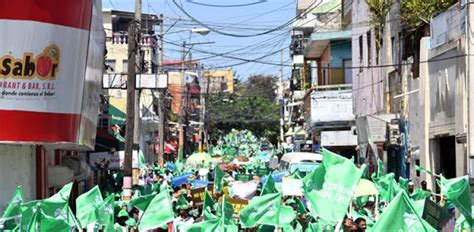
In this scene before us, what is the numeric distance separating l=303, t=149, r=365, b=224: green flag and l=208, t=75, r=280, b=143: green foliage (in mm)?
78873

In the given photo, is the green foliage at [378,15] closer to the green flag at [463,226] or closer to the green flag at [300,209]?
the green flag at [300,209]

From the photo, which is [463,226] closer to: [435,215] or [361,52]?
[435,215]

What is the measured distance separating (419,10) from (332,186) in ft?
40.4

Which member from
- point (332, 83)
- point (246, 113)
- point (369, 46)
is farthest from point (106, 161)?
point (246, 113)

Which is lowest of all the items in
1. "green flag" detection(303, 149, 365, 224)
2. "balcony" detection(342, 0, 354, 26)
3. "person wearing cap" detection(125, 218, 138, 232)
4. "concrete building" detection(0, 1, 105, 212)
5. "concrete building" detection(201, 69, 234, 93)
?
"person wearing cap" detection(125, 218, 138, 232)

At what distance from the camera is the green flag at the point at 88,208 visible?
14055 millimetres

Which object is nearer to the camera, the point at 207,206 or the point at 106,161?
the point at 207,206

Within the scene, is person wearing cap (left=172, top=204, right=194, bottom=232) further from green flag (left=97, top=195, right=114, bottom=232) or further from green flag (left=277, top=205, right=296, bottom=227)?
green flag (left=277, top=205, right=296, bottom=227)

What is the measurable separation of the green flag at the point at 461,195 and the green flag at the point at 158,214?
3943mm

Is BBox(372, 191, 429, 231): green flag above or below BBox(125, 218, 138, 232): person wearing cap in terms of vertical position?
above

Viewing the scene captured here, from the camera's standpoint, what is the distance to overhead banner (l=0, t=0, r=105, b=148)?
17.6 meters

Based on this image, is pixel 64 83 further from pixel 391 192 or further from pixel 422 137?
Answer: pixel 422 137

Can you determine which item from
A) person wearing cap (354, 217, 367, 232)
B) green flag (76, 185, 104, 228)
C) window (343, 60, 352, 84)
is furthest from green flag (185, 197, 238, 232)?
window (343, 60, 352, 84)

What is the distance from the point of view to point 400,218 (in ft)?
32.4
